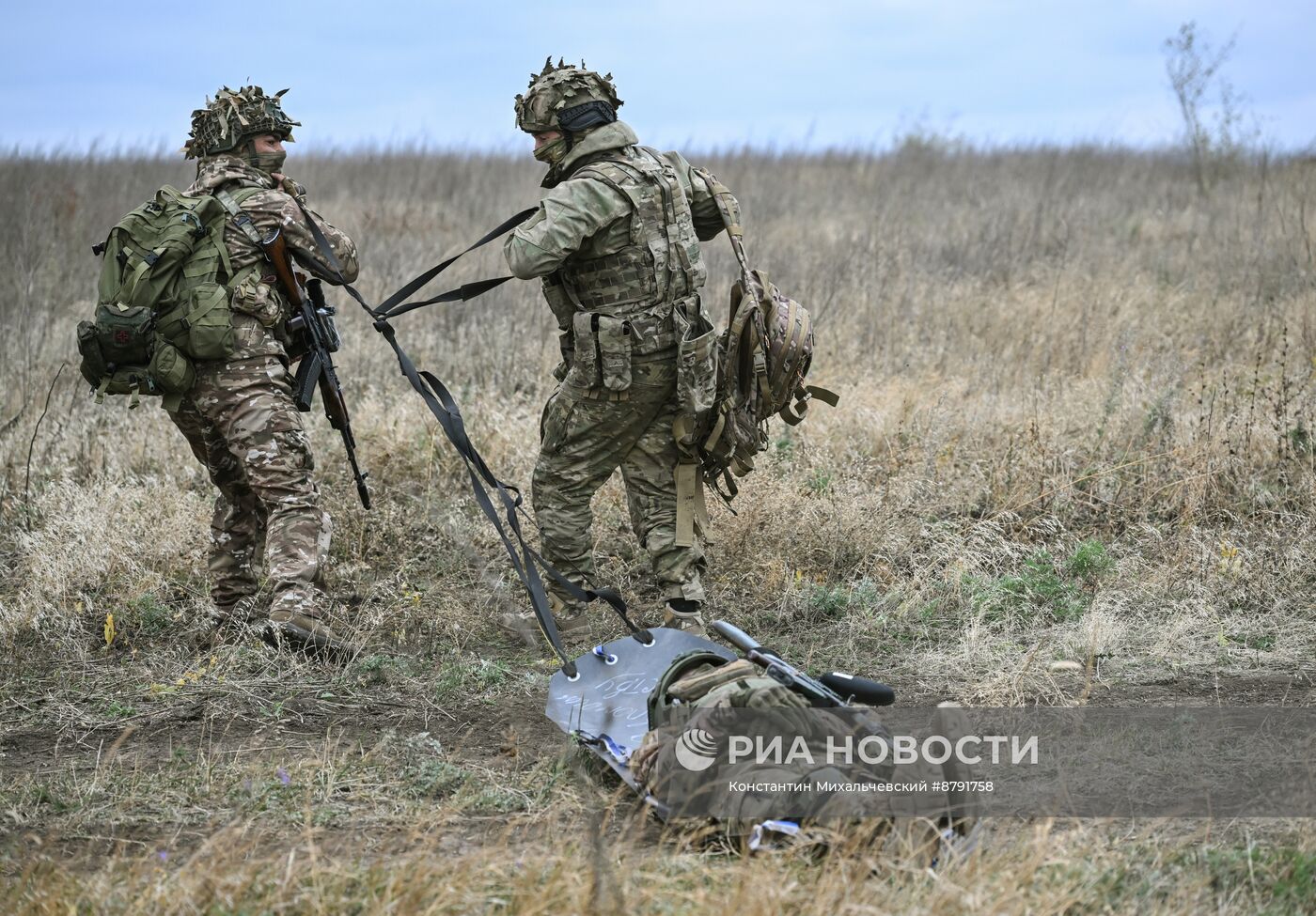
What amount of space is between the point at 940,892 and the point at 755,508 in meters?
3.32

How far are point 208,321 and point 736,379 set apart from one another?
2.11 meters

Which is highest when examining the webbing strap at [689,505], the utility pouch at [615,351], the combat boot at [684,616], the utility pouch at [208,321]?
the utility pouch at [615,351]

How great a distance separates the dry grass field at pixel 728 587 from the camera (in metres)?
2.84

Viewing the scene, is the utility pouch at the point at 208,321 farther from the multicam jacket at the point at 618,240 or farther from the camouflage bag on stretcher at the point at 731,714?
the camouflage bag on stretcher at the point at 731,714

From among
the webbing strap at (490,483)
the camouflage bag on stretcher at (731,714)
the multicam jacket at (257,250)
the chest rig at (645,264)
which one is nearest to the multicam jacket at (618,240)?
the chest rig at (645,264)

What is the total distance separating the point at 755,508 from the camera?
19.2 feet

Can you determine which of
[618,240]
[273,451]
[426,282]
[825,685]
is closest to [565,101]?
[618,240]

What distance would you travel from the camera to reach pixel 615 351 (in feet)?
15.3

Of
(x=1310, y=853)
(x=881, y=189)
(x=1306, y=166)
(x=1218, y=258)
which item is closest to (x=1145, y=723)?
(x=1310, y=853)

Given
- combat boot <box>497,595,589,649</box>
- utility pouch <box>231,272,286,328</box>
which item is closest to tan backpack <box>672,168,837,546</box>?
combat boot <box>497,595,589,649</box>

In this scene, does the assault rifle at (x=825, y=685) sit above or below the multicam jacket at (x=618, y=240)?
below

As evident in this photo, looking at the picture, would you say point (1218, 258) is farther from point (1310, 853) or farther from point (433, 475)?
point (1310, 853)

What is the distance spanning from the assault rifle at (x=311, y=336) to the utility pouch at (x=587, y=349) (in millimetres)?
1069

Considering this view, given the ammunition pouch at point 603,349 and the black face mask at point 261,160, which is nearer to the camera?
the ammunition pouch at point 603,349
